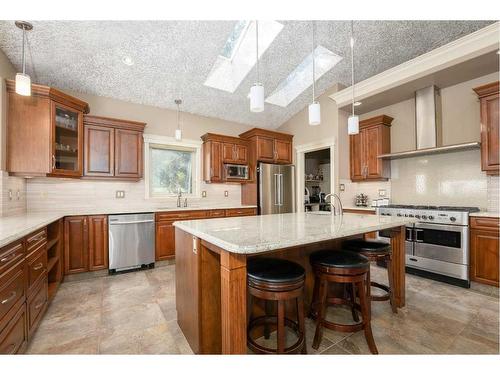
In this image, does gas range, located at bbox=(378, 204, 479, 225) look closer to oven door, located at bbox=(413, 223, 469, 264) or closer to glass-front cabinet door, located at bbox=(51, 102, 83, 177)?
oven door, located at bbox=(413, 223, 469, 264)

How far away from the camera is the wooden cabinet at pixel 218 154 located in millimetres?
4426

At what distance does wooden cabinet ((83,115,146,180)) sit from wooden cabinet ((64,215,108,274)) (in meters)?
0.71

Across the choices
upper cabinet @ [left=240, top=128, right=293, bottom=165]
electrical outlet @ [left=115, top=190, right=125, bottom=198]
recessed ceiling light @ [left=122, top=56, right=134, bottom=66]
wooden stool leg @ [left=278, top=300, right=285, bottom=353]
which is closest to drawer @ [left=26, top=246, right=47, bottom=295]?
electrical outlet @ [left=115, top=190, right=125, bottom=198]

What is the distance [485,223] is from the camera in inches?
104

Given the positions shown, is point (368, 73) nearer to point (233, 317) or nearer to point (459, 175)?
point (459, 175)

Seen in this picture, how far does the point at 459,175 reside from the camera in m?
3.33

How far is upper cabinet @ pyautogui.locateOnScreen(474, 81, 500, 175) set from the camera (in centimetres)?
273

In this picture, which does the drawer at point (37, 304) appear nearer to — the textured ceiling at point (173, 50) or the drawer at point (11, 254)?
the drawer at point (11, 254)

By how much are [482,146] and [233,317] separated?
3.63 m

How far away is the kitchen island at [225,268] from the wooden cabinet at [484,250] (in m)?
1.21

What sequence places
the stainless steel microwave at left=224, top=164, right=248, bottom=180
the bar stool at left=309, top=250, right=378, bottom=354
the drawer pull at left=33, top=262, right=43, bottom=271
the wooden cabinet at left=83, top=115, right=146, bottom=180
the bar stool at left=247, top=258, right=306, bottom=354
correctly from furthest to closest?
1. the stainless steel microwave at left=224, top=164, right=248, bottom=180
2. the wooden cabinet at left=83, top=115, right=146, bottom=180
3. the drawer pull at left=33, top=262, right=43, bottom=271
4. the bar stool at left=309, top=250, right=378, bottom=354
5. the bar stool at left=247, top=258, right=306, bottom=354

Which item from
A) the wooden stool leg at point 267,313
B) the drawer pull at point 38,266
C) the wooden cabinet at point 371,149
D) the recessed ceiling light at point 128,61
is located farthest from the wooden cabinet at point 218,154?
the wooden stool leg at point 267,313
